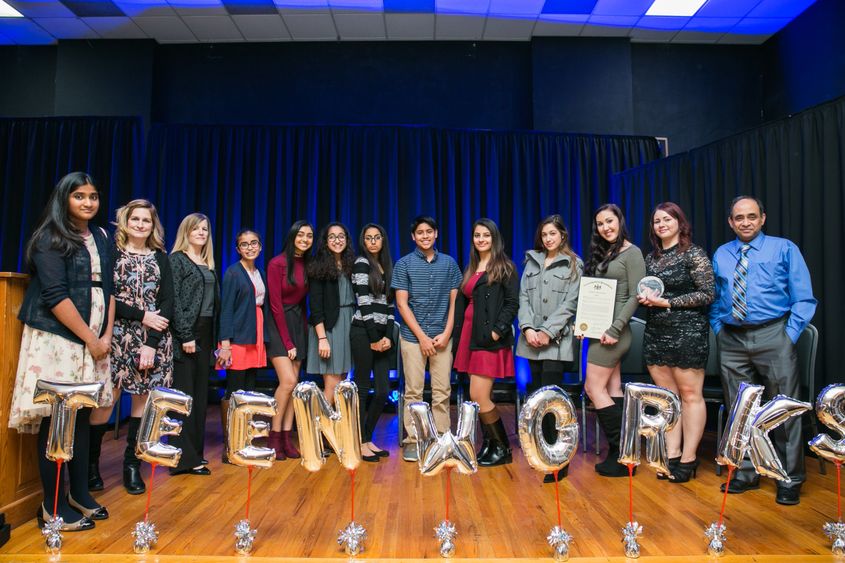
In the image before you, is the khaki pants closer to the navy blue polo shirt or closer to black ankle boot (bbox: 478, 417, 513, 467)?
the navy blue polo shirt

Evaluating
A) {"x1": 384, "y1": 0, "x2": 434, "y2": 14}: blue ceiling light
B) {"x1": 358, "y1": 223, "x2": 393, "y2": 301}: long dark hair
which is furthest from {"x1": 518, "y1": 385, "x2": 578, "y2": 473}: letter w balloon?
{"x1": 384, "y1": 0, "x2": 434, "y2": 14}: blue ceiling light

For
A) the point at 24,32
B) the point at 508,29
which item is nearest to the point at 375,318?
the point at 508,29

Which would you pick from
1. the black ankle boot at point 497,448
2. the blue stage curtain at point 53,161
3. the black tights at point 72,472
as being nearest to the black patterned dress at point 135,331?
the black tights at point 72,472

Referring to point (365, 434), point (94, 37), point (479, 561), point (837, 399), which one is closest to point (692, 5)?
point (837, 399)

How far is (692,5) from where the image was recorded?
18.3ft

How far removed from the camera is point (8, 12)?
568 centimetres

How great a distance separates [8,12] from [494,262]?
591 cm

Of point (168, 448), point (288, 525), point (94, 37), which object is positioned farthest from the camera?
point (94, 37)

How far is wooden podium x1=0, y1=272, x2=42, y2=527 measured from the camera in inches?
92.2

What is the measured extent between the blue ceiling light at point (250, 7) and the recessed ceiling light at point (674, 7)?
12.8 ft

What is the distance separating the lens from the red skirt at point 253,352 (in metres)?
3.48

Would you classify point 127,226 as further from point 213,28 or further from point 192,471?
point 213,28

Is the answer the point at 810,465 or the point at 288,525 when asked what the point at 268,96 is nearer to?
the point at 288,525

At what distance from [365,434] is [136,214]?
1872 millimetres
